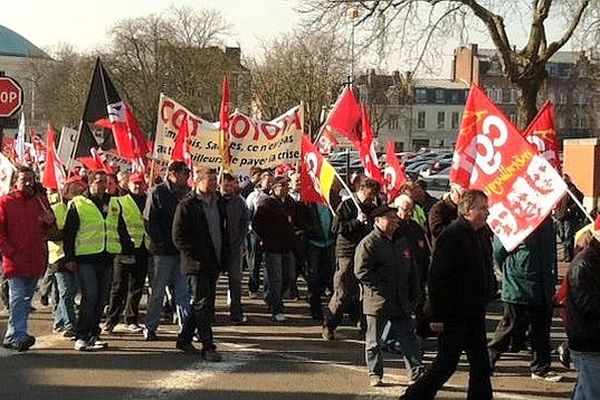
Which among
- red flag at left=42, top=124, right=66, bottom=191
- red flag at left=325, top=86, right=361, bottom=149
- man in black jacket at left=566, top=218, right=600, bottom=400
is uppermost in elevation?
red flag at left=325, top=86, right=361, bottom=149

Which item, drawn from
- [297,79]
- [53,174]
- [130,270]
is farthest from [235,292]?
[297,79]

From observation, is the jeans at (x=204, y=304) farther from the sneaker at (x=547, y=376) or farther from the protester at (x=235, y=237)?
the sneaker at (x=547, y=376)

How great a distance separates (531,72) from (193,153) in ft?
41.0

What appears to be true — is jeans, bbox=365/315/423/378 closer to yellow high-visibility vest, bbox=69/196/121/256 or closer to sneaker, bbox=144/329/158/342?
sneaker, bbox=144/329/158/342

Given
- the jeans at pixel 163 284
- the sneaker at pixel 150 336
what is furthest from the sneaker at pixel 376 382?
the sneaker at pixel 150 336

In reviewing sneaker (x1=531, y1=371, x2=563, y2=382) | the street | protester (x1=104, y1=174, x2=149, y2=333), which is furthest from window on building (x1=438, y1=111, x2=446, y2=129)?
sneaker (x1=531, y1=371, x2=563, y2=382)

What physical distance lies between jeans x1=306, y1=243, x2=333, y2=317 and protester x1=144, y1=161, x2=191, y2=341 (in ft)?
7.65

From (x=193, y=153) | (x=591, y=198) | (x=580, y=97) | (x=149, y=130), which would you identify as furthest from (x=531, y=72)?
(x=580, y=97)

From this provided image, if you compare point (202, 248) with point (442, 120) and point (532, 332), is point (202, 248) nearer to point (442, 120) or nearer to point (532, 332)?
point (532, 332)

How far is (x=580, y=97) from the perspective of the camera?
109 meters

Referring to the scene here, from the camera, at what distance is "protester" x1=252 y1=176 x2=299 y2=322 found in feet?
42.8

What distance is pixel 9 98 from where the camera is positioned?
1395cm

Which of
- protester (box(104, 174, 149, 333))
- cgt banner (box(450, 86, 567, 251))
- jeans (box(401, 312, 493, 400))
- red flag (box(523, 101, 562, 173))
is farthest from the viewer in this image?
protester (box(104, 174, 149, 333))

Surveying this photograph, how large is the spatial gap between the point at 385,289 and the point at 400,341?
0.49 meters
